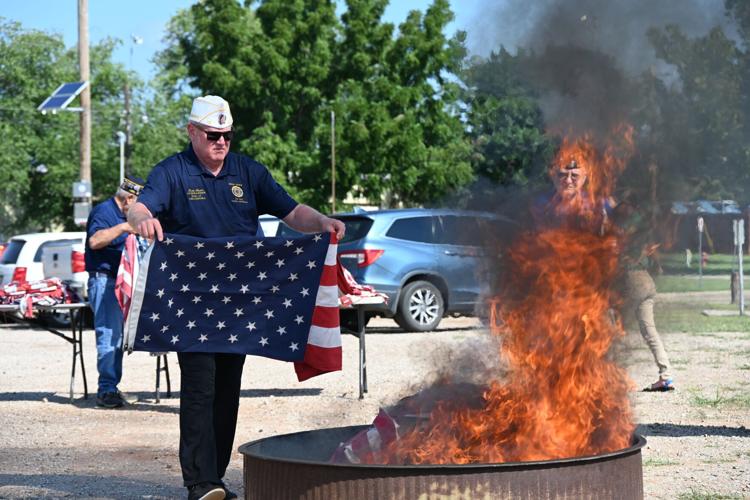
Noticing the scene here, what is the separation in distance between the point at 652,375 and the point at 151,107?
145ft

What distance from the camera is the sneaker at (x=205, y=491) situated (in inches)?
231

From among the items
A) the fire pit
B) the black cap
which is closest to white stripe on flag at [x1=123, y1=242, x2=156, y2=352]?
the fire pit

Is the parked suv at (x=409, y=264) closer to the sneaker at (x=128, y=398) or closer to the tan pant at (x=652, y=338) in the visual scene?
the sneaker at (x=128, y=398)

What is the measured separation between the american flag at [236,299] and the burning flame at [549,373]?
2.69 feet

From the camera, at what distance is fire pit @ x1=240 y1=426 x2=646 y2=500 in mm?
4605

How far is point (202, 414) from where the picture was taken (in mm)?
6051

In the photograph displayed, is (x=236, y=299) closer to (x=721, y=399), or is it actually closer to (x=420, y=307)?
(x=721, y=399)

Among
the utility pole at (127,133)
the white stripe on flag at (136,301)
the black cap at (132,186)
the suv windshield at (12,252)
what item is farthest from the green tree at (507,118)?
the utility pole at (127,133)

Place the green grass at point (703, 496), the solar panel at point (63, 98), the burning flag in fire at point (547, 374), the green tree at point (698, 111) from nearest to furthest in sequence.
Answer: the burning flag in fire at point (547, 374), the green grass at point (703, 496), the green tree at point (698, 111), the solar panel at point (63, 98)

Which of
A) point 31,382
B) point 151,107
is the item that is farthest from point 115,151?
point 31,382

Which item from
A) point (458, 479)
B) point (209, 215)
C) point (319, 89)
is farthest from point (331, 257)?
A: point (319, 89)

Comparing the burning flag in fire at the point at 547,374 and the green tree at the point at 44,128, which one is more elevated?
the green tree at the point at 44,128

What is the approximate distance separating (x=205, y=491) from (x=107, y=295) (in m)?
4.94

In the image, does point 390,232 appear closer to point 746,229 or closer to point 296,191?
point 746,229
